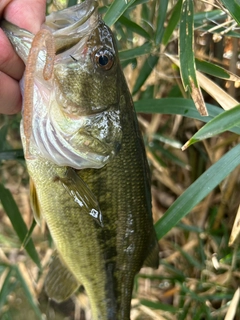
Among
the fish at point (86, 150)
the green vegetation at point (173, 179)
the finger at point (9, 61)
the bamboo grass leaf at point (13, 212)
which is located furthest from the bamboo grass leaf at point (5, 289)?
the finger at point (9, 61)

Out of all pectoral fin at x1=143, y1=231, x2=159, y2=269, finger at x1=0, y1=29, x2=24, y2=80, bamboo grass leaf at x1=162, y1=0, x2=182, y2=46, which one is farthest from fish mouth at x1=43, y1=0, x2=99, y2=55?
pectoral fin at x1=143, y1=231, x2=159, y2=269

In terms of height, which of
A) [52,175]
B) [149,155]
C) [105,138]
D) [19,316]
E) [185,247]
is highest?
[105,138]

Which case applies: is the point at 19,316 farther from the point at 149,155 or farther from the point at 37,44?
the point at 37,44

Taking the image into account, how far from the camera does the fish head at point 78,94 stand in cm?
100

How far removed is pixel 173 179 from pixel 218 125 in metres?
1.27

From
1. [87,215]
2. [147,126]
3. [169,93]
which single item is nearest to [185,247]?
[147,126]

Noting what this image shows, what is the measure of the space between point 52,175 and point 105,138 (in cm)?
19

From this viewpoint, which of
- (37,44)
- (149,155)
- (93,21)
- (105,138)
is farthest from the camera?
(149,155)

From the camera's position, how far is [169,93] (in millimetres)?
1914

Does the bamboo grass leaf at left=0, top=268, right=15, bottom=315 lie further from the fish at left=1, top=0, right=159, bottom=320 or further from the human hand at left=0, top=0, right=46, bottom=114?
the human hand at left=0, top=0, right=46, bottom=114

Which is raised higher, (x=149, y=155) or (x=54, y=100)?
(x=54, y=100)

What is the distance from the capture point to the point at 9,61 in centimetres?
101

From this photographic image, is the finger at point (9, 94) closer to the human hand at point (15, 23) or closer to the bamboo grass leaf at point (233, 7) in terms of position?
the human hand at point (15, 23)

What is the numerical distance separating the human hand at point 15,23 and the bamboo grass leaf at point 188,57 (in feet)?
1.31
